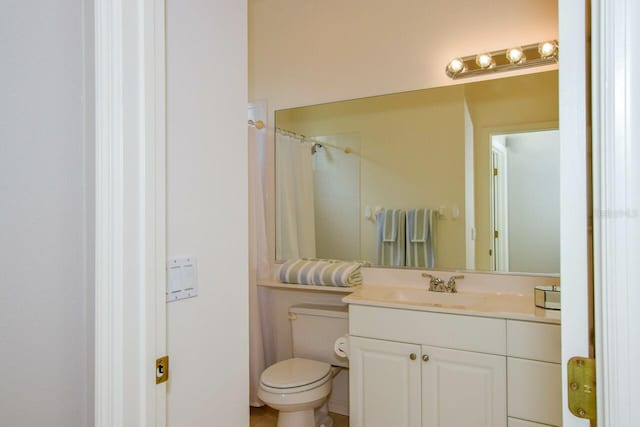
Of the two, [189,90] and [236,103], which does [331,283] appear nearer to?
[236,103]

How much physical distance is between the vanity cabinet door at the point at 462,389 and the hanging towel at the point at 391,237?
64 centimetres

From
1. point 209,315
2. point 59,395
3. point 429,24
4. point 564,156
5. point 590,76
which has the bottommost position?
point 59,395

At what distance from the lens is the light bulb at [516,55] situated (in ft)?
Result: 6.36

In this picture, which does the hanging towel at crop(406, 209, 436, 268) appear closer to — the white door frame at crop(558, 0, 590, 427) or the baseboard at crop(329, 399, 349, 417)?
the baseboard at crop(329, 399, 349, 417)

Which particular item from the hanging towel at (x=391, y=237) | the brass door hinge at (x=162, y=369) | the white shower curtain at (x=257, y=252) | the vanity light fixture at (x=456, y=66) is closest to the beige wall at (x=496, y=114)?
the vanity light fixture at (x=456, y=66)

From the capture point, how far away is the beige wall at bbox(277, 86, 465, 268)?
7.03ft

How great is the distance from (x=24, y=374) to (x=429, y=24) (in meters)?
2.33

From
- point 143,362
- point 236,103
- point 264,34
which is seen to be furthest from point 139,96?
point 264,34

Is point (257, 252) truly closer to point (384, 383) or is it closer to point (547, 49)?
point (384, 383)

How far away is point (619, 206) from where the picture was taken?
51cm

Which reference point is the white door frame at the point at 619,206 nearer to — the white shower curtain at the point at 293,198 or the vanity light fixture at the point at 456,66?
the vanity light fixture at the point at 456,66

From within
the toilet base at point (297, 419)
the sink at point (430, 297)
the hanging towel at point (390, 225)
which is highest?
the hanging towel at point (390, 225)

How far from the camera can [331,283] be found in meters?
2.25

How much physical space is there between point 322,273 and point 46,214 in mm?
1623
